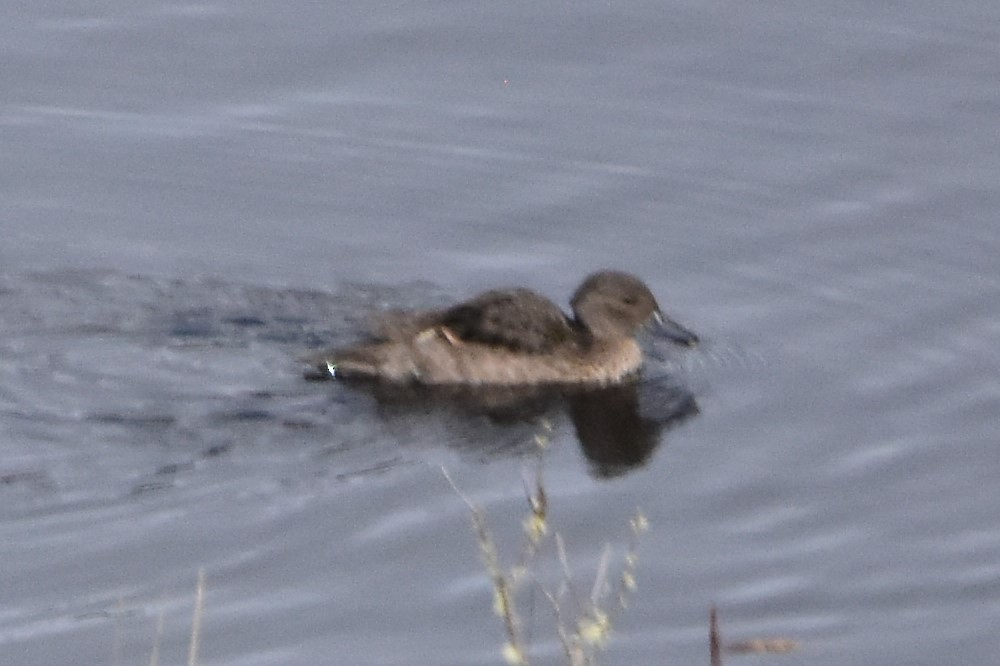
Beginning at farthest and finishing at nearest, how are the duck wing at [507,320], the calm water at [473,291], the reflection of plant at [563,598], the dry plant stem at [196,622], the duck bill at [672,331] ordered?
1. the duck bill at [672,331]
2. the duck wing at [507,320]
3. the calm water at [473,291]
4. the dry plant stem at [196,622]
5. the reflection of plant at [563,598]

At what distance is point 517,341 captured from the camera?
11.9 meters

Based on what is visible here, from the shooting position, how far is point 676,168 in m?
13.5

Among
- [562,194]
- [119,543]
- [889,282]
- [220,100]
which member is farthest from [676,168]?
[119,543]

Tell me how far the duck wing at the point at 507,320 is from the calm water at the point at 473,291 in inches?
16.5

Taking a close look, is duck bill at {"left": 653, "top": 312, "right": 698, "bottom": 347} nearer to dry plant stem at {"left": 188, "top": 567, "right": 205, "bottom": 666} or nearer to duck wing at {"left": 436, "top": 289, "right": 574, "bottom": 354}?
duck wing at {"left": 436, "top": 289, "right": 574, "bottom": 354}

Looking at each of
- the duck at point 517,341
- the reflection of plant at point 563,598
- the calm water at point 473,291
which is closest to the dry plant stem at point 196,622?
the calm water at point 473,291

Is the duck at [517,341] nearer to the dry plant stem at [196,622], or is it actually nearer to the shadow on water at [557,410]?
the shadow on water at [557,410]

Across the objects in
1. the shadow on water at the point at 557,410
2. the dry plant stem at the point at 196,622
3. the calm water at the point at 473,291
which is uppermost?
the dry plant stem at the point at 196,622

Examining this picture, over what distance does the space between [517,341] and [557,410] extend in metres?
0.42

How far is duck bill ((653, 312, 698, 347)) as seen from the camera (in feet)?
39.3

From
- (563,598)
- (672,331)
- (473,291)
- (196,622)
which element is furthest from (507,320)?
(196,622)

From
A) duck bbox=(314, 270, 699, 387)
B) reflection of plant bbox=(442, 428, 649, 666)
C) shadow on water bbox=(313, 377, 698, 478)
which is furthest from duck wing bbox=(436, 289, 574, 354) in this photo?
reflection of plant bbox=(442, 428, 649, 666)

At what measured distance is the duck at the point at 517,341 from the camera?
11742 mm

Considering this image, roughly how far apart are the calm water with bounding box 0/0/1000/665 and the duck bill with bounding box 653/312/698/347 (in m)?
0.12
